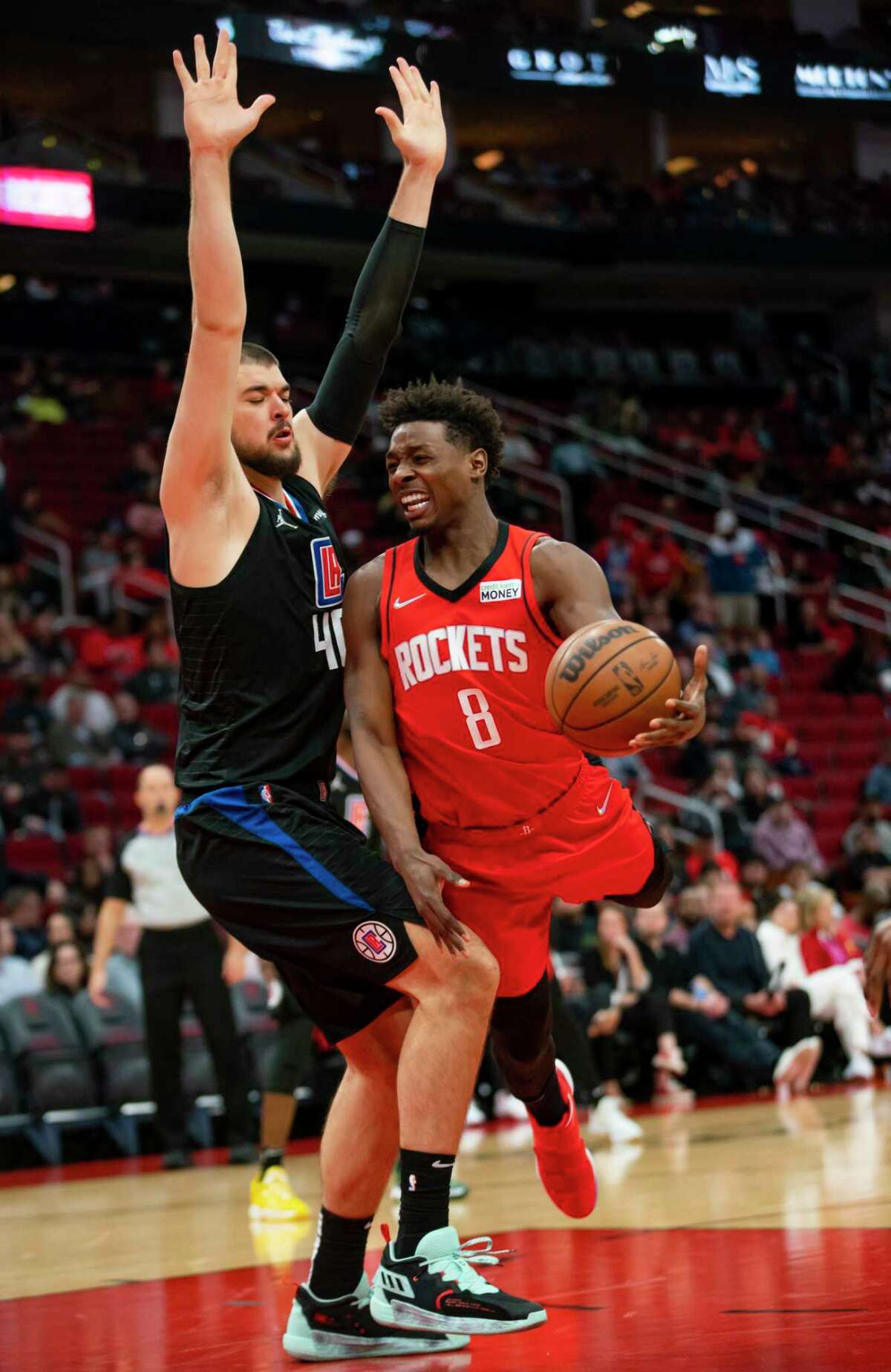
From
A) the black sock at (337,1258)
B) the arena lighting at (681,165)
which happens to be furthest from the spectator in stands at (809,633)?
the black sock at (337,1258)

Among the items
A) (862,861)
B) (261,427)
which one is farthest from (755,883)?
(261,427)

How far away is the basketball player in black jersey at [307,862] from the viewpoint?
13.4 feet

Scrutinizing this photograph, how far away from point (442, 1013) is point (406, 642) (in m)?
0.96

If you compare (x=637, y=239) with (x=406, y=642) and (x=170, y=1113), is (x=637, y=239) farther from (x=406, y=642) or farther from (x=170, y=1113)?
(x=406, y=642)

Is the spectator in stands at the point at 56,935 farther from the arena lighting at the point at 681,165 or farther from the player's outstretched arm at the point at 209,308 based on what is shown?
the arena lighting at the point at 681,165

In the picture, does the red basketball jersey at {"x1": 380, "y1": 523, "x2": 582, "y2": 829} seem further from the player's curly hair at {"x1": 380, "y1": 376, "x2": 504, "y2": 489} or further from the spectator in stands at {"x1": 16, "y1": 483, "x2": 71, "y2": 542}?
the spectator in stands at {"x1": 16, "y1": 483, "x2": 71, "y2": 542}

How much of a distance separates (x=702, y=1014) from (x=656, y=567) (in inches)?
359

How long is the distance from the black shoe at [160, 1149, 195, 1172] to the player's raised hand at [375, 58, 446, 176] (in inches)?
251

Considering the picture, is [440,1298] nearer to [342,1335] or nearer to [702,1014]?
[342,1335]

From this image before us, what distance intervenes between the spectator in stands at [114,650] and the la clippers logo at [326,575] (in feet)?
39.1

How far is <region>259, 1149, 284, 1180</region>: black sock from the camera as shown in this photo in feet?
24.7

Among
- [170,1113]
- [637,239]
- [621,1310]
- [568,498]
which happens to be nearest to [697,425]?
[637,239]

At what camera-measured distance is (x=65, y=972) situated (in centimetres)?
1092

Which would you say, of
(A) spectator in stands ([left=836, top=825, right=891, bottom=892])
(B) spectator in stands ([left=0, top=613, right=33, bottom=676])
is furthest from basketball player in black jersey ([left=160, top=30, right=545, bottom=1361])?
(A) spectator in stands ([left=836, top=825, right=891, bottom=892])
